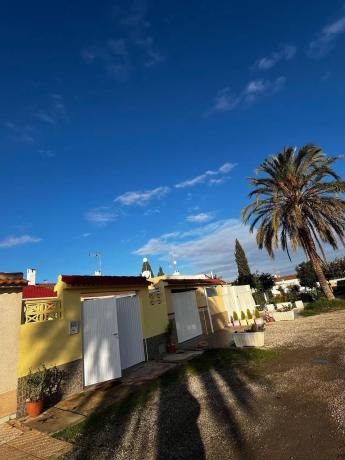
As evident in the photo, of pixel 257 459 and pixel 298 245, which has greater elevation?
pixel 298 245

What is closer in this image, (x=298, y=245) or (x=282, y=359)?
(x=282, y=359)

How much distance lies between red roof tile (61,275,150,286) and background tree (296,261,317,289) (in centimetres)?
4398

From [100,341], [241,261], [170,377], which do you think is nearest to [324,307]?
[170,377]

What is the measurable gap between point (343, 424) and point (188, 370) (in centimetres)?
507

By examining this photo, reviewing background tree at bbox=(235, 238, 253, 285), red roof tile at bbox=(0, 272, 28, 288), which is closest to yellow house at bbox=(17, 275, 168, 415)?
red roof tile at bbox=(0, 272, 28, 288)

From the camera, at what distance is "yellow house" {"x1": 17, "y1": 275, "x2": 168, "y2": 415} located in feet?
23.7

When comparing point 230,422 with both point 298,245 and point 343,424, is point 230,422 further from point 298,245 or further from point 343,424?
point 298,245

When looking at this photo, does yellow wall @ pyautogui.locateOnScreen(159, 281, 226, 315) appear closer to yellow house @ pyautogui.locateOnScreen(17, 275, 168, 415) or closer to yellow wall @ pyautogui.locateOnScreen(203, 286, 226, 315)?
yellow wall @ pyautogui.locateOnScreen(203, 286, 226, 315)

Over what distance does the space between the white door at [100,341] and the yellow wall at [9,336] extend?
86.6 inches

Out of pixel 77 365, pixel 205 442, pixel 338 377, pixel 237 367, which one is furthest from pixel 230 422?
pixel 77 365

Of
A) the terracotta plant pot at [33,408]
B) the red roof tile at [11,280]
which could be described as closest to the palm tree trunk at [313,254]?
the red roof tile at [11,280]

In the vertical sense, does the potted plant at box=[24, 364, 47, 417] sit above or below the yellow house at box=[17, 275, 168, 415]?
below

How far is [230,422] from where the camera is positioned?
4.90m

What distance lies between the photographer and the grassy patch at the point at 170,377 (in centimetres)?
555
